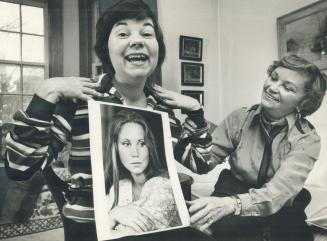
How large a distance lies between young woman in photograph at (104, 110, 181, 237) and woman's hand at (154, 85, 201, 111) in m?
0.11

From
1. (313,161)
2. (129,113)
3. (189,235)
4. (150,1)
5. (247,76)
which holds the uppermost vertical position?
(150,1)

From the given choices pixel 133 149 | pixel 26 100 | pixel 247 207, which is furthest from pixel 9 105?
pixel 247 207

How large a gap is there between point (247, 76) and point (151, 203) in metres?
0.45

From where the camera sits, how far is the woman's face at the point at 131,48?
2.11ft

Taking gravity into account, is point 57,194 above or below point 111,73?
below

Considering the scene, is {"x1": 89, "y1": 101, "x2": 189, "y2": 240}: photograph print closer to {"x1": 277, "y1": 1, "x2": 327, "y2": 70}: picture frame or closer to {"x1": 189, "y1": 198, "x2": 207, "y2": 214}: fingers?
{"x1": 189, "y1": 198, "x2": 207, "y2": 214}: fingers

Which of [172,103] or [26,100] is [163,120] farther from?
[26,100]

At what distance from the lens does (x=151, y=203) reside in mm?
618

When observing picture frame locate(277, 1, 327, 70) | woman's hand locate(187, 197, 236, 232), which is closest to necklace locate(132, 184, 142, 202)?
woman's hand locate(187, 197, 236, 232)

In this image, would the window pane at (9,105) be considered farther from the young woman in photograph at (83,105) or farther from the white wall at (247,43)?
the white wall at (247,43)

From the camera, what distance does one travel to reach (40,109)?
0.57 metres

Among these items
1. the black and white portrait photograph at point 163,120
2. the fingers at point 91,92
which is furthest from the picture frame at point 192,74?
the fingers at point 91,92

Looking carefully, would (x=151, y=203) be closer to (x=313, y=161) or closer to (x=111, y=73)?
(x=111, y=73)

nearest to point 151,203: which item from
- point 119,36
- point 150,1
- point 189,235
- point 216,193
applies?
point 189,235
